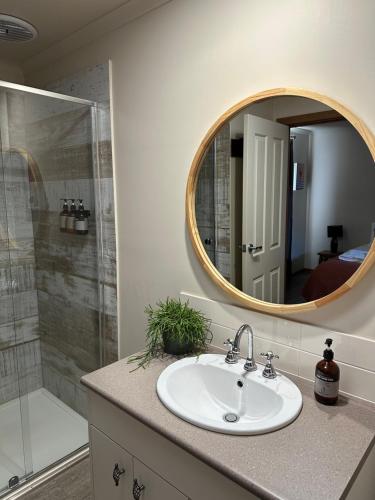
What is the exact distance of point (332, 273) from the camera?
1.26 meters

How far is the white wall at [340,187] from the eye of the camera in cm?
117

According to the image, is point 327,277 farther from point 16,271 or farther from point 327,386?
point 16,271

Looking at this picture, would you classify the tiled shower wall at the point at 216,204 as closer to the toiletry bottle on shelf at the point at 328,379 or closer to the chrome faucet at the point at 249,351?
the chrome faucet at the point at 249,351

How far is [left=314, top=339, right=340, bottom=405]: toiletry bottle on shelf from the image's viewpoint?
116 centimetres

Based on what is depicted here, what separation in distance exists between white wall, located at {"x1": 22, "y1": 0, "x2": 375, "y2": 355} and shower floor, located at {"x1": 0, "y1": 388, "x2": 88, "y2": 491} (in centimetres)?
71

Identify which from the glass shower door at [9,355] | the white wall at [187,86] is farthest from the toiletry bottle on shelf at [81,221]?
the glass shower door at [9,355]

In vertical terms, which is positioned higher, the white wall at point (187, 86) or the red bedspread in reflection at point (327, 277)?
the white wall at point (187, 86)

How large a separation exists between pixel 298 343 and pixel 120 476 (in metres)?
0.82

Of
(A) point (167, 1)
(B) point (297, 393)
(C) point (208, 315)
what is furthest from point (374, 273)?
(A) point (167, 1)

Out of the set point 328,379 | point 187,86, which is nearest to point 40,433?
point 328,379

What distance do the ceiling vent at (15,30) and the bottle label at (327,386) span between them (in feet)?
7.23

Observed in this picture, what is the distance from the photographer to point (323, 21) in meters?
1.18

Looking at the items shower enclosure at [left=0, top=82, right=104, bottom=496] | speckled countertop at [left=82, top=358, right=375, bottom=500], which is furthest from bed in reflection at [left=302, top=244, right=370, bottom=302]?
shower enclosure at [left=0, top=82, right=104, bottom=496]

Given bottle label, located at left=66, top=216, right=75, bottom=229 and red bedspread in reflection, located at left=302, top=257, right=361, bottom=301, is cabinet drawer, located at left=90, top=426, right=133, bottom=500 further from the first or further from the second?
bottle label, located at left=66, top=216, right=75, bottom=229
